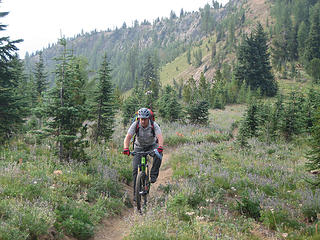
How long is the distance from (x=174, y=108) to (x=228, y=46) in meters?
103

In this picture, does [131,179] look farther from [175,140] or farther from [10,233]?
[175,140]

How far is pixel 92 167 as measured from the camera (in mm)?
7617

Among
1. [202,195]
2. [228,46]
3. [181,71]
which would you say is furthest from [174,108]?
[181,71]

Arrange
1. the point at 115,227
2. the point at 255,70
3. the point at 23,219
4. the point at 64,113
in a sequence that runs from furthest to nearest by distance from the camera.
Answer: the point at 255,70, the point at 64,113, the point at 115,227, the point at 23,219

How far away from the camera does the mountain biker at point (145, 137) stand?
625cm

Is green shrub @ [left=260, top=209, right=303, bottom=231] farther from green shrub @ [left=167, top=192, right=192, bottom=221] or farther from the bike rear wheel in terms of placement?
the bike rear wheel

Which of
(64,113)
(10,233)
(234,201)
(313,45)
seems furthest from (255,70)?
(10,233)

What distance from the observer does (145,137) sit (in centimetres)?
657

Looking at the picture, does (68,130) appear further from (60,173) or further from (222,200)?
(222,200)

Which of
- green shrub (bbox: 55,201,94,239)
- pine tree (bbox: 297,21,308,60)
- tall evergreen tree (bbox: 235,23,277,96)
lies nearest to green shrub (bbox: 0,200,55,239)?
green shrub (bbox: 55,201,94,239)

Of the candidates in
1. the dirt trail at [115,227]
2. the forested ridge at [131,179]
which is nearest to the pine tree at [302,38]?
the forested ridge at [131,179]

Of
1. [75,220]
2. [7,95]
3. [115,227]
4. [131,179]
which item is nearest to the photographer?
[75,220]

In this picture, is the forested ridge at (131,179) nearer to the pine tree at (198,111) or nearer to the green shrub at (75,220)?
the green shrub at (75,220)

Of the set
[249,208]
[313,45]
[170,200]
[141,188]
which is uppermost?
Answer: [313,45]
